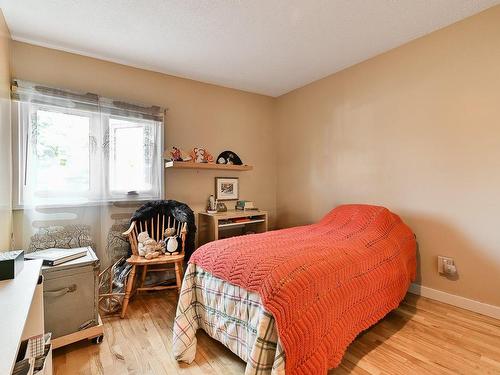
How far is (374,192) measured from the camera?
275cm

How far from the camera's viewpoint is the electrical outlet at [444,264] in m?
2.24

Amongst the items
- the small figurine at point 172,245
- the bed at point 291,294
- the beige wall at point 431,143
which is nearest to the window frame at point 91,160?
the small figurine at point 172,245

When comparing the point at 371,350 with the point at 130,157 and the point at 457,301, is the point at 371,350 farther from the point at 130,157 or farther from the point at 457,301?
the point at 130,157

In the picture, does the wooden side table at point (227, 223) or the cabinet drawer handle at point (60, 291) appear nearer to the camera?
the cabinet drawer handle at point (60, 291)

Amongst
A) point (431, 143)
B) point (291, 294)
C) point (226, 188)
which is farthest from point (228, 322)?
point (431, 143)

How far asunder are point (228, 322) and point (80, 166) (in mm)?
2051

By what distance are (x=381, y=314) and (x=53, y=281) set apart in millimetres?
2156

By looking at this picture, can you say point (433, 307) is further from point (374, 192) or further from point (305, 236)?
point (305, 236)

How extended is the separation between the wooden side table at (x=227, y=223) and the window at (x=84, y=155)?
67 cm

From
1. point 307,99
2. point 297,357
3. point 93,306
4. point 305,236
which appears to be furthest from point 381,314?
point 307,99

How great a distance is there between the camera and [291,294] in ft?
4.07

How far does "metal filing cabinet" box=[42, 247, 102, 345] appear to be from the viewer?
5.40 ft

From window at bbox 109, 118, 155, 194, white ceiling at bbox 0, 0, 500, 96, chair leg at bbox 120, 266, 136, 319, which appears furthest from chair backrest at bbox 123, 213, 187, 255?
white ceiling at bbox 0, 0, 500, 96

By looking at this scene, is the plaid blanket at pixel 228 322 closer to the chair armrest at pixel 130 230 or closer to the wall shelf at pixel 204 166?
the chair armrest at pixel 130 230
